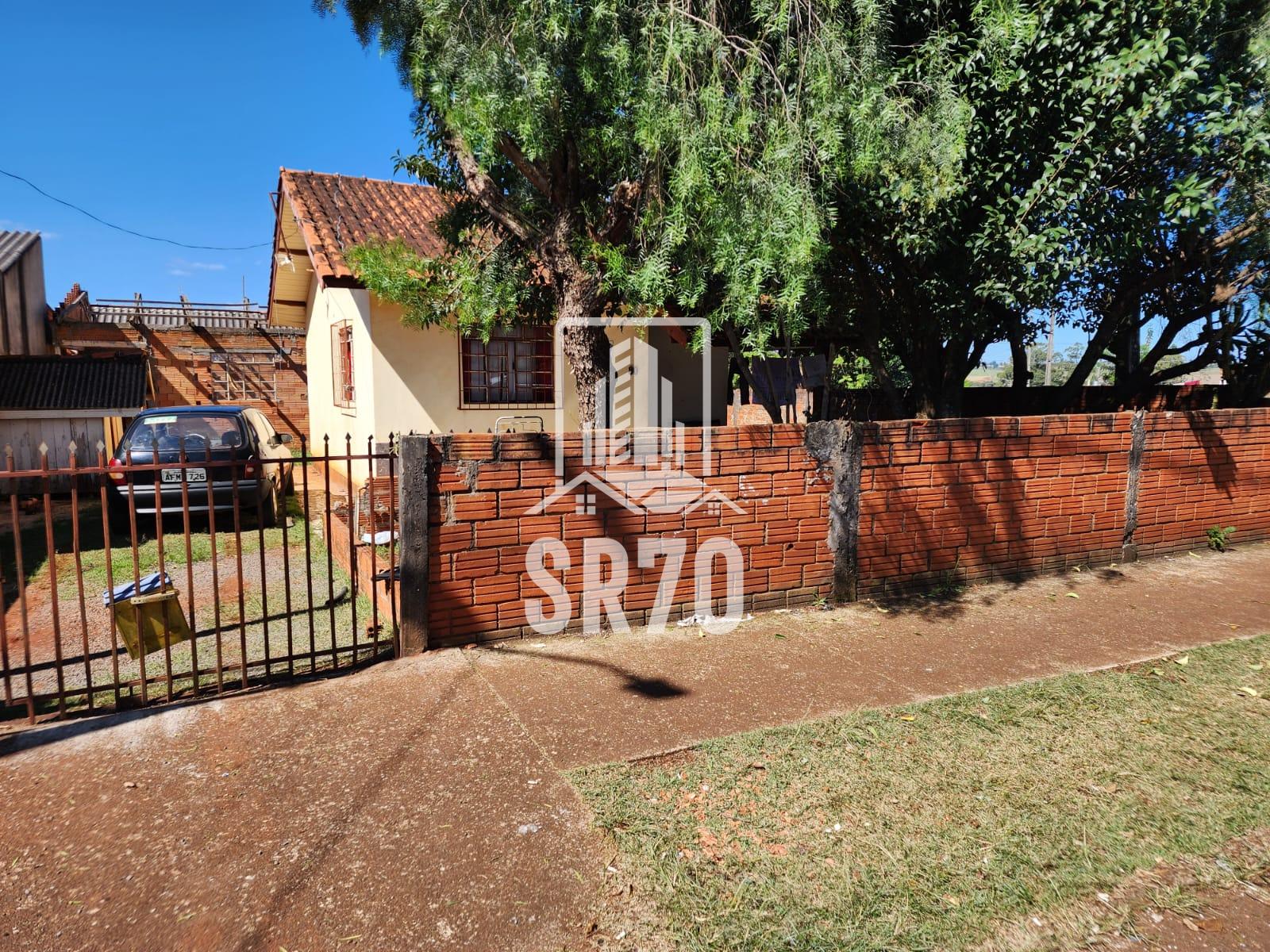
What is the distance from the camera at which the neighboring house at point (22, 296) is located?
12844 mm

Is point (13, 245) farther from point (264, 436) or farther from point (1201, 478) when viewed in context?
point (1201, 478)

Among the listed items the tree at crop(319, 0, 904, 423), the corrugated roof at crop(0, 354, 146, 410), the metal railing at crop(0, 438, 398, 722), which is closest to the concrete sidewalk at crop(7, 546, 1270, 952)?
the metal railing at crop(0, 438, 398, 722)

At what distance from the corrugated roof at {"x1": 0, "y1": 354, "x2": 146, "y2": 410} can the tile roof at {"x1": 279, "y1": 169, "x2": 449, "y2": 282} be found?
432 centimetres

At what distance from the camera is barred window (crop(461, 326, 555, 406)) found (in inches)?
393

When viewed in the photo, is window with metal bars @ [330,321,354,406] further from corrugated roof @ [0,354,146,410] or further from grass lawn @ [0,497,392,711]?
corrugated roof @ [0,354,146,410]

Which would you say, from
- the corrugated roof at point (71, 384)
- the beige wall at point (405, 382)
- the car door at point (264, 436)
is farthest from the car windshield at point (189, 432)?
the corrugated roof at point (71, 384)

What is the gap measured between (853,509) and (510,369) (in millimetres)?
6023

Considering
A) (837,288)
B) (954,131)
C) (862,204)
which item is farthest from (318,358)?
(954,131)

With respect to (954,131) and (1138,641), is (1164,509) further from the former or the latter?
(954,131)

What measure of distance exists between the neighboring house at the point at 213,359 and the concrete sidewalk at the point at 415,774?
41.9 ft

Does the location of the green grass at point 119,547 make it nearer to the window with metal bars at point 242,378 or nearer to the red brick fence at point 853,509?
the red brick fence at point 853,509

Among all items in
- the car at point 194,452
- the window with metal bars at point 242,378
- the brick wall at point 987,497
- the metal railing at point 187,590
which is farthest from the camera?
the window with metal bars at point 242,378

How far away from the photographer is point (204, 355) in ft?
49.5

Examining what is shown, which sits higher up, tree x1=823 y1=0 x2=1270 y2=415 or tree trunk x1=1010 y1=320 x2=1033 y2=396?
tree x1=823 y1=0 x2=1270 y2=415
